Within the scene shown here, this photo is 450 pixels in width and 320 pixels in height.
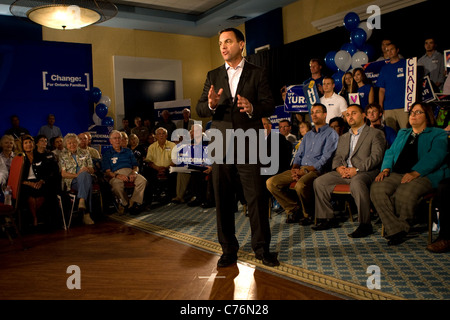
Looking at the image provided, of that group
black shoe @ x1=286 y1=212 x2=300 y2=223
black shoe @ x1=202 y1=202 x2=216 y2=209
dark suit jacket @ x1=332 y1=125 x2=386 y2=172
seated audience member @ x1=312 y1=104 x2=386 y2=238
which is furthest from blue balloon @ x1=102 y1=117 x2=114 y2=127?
dark suit jacket @ x1=332 y1=125 x2=386 y2=172

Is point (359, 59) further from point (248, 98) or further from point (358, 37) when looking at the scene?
point (248, 98)

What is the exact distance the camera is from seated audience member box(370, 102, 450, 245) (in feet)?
10.6

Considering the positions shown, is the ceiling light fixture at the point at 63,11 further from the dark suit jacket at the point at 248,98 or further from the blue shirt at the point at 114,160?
the dark suit jacket at the point at 248,98

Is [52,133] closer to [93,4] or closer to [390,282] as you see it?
[93,4]

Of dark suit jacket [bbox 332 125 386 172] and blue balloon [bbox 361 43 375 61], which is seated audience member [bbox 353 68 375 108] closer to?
blue balloon [bbox 361 43 375 61]

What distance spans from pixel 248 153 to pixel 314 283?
3.12ft

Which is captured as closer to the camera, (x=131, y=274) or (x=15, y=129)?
(x=131, y=274)

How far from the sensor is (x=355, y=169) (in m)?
3.85

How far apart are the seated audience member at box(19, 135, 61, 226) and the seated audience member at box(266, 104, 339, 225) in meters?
2.69

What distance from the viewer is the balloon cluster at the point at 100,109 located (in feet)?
31.0

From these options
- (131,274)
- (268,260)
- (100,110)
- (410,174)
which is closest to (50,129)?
(100,110)

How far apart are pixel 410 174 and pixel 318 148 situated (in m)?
1.22

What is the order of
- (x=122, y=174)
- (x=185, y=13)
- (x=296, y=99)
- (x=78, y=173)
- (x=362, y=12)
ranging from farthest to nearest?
(x=185, y=13), (x=362, y=12), (x=296, y=99), (x=122, y=174), (x=78, y=173)

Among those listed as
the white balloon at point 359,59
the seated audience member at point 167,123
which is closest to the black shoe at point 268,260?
the white balloon at point 359,59
